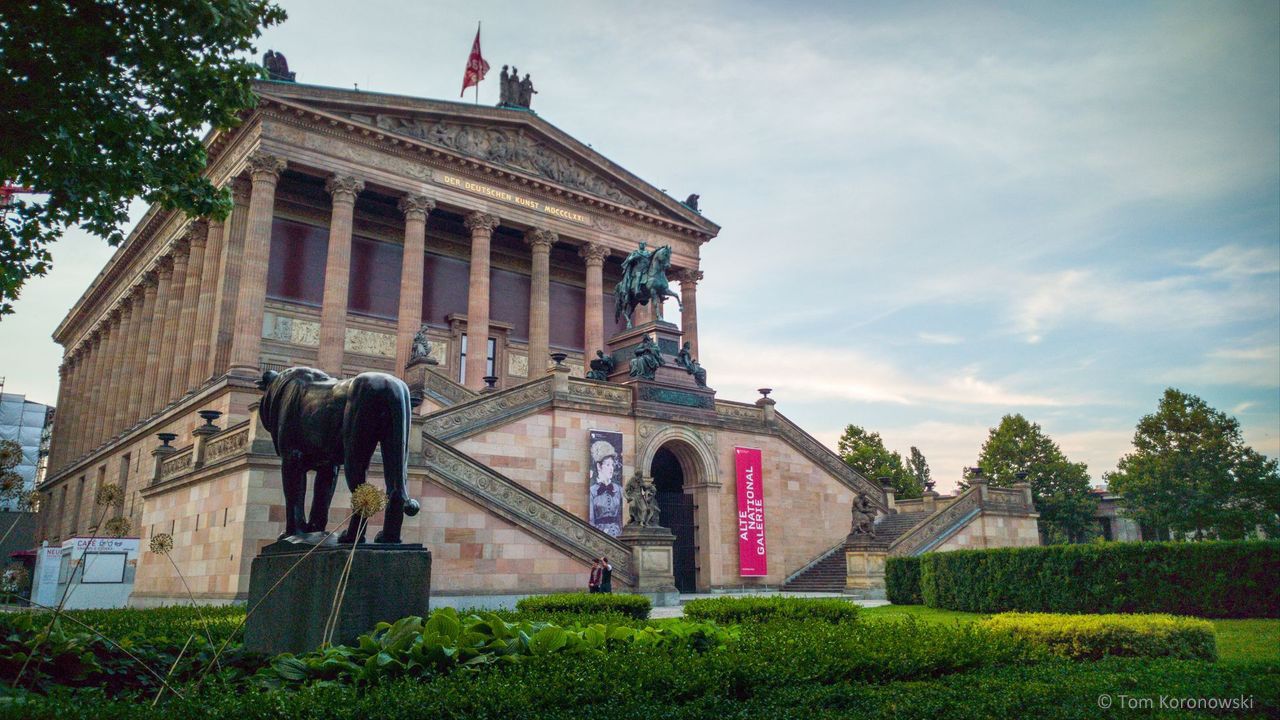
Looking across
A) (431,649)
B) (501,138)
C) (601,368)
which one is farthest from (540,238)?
(431,649)

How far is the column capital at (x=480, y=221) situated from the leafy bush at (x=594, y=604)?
30418 mm

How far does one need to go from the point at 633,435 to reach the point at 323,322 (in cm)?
1589

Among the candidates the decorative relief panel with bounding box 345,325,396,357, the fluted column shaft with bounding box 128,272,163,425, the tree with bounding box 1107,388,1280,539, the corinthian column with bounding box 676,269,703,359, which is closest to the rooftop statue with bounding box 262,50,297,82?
the decorative relief panel with bounding box 345,325,396,357

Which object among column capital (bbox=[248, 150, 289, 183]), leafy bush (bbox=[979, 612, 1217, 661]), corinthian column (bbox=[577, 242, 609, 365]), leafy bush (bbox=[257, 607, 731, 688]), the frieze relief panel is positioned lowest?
leafy bush (bbox=[979, 612, 1217, 661])

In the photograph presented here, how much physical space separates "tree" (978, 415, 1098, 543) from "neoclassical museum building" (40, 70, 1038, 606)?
29.8m

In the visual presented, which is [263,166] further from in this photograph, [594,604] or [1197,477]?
[1197,477]

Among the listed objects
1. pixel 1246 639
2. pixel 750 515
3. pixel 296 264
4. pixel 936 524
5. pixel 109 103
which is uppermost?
pixel 296 264

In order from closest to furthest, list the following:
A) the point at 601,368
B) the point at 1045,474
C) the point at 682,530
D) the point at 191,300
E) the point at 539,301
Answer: the point at 682,530 → the point at 601,368 → the point at 191,300 → the point at 539,301 → the point at 1045,474

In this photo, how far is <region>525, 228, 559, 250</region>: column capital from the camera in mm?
45375

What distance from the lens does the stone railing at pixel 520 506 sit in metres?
20.9

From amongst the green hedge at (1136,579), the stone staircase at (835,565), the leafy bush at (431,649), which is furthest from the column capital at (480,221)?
the leafy bush at (431,649)

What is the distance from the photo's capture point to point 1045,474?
64.2 metres

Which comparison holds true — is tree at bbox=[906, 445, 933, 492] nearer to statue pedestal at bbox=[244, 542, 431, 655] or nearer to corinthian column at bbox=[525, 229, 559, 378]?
corinthian column at bbox=[525, 229, 559, 378]

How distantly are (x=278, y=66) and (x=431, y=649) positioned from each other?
39089 mm
